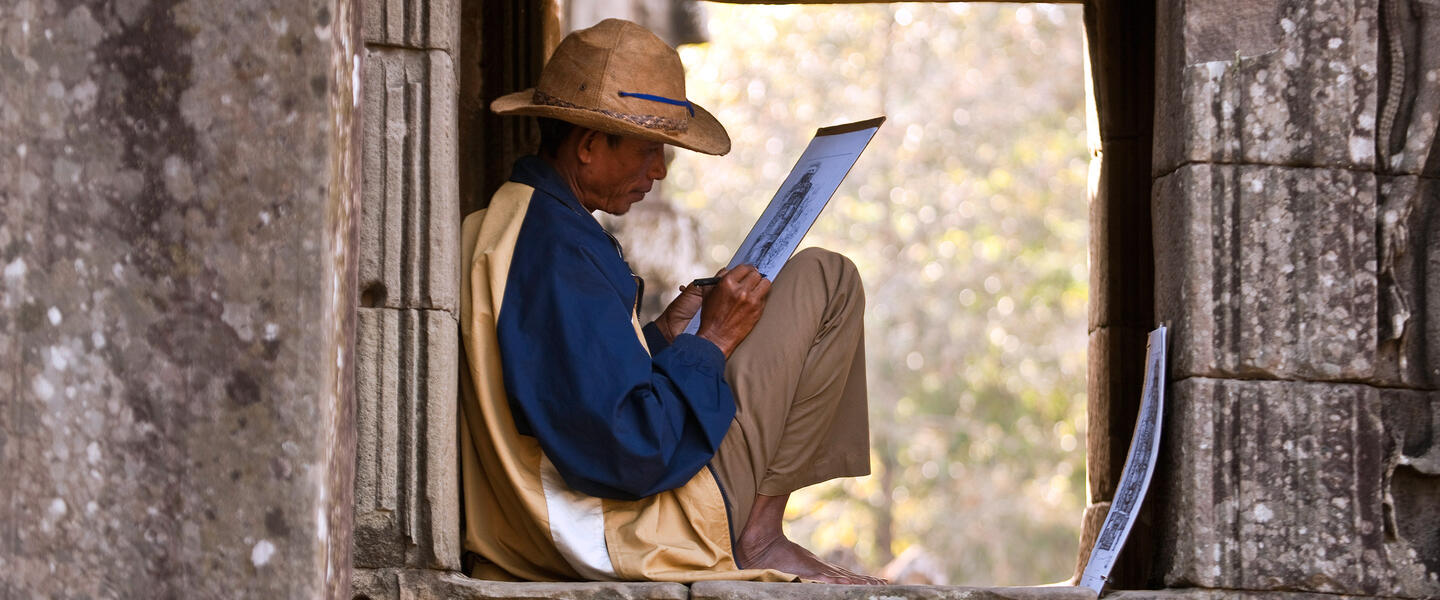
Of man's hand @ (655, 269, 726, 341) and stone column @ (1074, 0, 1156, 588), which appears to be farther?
stone column @ (1074, 0, 1156, 588)

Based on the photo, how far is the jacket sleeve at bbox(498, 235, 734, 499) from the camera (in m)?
3.62

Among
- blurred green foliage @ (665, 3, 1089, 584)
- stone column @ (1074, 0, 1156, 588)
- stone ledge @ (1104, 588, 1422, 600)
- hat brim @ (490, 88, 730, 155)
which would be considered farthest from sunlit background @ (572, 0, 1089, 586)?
stone ledge @ (1104, 588, 1422, 600)

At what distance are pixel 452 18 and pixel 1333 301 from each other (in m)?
2.11

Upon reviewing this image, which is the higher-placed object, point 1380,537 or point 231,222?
point 231,222

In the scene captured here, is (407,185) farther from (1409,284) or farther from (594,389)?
(1409,284)

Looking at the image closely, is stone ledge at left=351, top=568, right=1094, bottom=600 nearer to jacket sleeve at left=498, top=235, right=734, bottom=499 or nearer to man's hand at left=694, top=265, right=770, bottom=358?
jacket sleeve at left=498, top=235, right=734, bottom=499

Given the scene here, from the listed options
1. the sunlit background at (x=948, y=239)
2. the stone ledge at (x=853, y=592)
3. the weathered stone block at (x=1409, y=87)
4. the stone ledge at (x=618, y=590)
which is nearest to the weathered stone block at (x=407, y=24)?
the stone ledge at (x=618, y=590)

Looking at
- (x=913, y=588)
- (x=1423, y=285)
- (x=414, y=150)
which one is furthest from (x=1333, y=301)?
(x=414, y=150)

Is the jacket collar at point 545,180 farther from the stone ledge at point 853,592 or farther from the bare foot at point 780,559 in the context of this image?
the stone ledge at point 853,592

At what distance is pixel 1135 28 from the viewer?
15.9 feet

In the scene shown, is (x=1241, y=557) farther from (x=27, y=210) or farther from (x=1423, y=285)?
(x=27, y=210)

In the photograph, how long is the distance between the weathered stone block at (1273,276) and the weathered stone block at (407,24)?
1.74 m

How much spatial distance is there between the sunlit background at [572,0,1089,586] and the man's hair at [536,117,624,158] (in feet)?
36.7

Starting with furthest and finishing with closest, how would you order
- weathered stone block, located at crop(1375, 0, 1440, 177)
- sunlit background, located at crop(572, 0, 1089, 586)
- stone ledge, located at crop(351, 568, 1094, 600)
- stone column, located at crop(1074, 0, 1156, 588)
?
sunlit background, located at crop(572, 0, 1089, 586)
stone column, located at crop(1074, 0, 1156, 588)
weathered stone block, located at crop(1375, 0, 1440, 177)
stone ledge, located at crop(351, 568, 1094, 600)
